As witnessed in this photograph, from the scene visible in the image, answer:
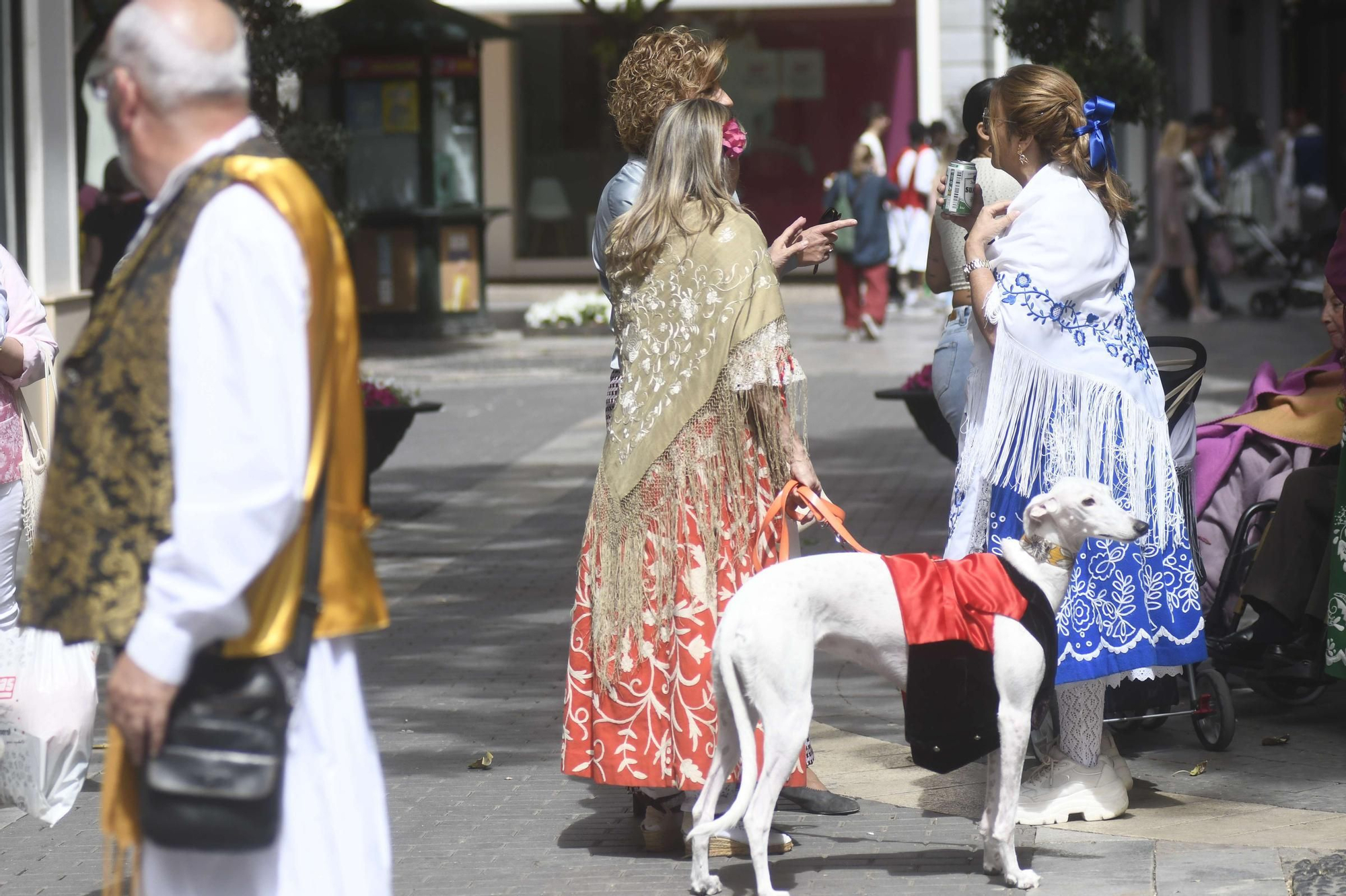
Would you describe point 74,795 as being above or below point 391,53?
below

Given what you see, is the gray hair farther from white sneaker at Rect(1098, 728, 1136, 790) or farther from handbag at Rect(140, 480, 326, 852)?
white sneaker at Rect(1098, 728, 1136, 790)

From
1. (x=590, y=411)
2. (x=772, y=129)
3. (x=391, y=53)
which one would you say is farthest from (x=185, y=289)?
(x=772, y=129)

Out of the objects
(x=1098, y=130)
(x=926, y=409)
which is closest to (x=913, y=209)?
(x=926, y=409)

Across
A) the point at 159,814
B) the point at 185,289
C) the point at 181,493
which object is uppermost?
the point at 185,289

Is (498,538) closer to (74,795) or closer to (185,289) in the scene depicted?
(74,795)

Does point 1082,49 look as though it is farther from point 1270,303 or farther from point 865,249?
point 1270,303

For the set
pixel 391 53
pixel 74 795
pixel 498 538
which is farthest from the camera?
pixel 391 53

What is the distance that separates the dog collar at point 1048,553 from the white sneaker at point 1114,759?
30.3 inches

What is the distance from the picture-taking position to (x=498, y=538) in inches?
370

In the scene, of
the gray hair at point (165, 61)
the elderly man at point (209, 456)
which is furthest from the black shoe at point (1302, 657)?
the gray hair at point (165, 61)

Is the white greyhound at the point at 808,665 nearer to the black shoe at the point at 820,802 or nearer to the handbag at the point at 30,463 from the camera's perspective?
the black shoe at the point at 820,802

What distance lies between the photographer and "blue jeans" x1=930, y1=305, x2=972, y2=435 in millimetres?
5590

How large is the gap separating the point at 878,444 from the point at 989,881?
7.65 meters

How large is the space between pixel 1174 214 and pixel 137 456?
1706 cm
